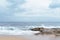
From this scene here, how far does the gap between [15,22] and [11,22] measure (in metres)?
0.45

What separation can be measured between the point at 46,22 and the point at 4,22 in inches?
183

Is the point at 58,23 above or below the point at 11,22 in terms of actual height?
below

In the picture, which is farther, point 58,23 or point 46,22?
point 46,22

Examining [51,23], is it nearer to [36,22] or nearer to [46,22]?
[46,22]

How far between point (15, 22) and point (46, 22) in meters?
3.48

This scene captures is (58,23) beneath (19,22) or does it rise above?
beneath

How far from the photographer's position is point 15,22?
48.5 ft

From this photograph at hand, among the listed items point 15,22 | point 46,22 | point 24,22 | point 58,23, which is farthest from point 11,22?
point 58,23

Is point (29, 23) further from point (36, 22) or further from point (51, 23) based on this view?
point (51, 23)

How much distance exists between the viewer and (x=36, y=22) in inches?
582

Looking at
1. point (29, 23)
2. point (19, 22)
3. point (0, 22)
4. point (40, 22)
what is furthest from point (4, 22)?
point (40, 22)

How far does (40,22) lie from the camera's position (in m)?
14.5

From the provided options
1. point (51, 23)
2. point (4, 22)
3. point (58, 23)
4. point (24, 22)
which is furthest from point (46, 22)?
point (4, 22)

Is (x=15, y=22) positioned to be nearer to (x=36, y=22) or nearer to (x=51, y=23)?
(x=36, y=22)
